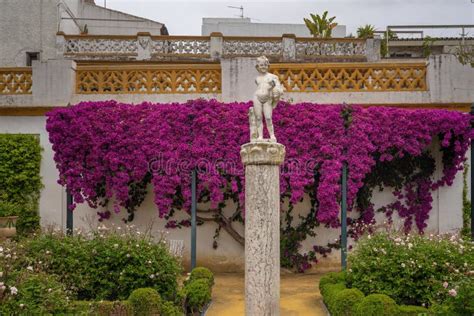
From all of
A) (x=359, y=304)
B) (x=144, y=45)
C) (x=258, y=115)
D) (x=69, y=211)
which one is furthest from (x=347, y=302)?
(x=144, y=45)

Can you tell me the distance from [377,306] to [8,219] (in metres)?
7.26

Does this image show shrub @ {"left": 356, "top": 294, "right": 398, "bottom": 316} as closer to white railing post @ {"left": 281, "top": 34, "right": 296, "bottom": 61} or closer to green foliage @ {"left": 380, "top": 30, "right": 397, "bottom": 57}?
white railing post @ {"left": 281, "top": 34, "right": 296, "bottom": 61}

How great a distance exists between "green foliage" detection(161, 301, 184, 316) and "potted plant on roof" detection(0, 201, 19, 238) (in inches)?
178

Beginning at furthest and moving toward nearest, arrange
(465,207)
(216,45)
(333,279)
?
(216,45) → (465,207) → (333,279)

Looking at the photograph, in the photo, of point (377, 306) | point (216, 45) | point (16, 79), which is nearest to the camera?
point (377, 306)

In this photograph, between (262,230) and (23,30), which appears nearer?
(262,230)

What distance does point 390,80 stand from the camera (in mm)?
12227

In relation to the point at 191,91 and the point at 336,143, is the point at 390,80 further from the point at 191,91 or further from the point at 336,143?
the point at 191,91

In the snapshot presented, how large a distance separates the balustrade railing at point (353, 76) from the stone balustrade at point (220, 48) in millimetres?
5868

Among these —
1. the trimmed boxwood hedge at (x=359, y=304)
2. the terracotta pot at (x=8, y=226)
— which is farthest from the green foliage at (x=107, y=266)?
the terracotta pot at (x=8, y=226)

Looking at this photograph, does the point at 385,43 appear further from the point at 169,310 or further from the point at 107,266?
the point at 169,310

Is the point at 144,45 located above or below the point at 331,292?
above

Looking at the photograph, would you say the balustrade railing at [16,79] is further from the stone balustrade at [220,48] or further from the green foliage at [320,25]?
the green foliage at [320,25]

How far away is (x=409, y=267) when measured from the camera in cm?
823
